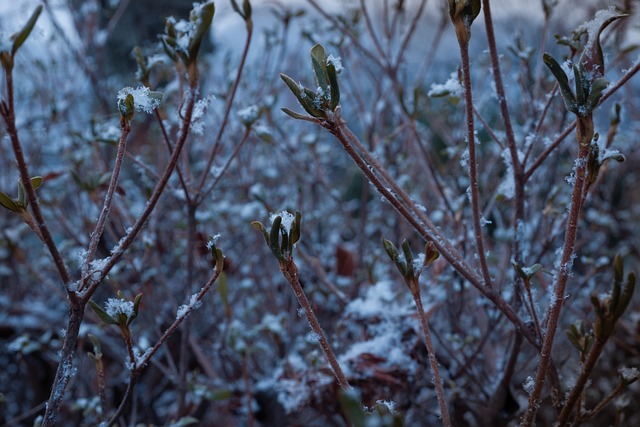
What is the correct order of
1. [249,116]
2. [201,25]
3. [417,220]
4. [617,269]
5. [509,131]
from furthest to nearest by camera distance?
[249,116] → [509,131] → [417,220] → [201,25] → [617,269]

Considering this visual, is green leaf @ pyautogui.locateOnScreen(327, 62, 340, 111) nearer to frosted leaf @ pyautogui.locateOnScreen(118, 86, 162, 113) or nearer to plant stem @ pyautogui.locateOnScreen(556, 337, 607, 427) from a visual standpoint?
frosted leaf @ pyautogui.locateOnScreen(118, 86, 162, 113)

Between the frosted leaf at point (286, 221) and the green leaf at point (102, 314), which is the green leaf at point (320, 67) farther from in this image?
the green leaf at point (102, 314)

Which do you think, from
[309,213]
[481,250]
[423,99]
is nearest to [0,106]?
[481,250]

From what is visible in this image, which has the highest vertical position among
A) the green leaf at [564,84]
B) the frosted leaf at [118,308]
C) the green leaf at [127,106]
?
the green leaf at [127,106]

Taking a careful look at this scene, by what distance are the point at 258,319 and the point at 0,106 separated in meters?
1.66

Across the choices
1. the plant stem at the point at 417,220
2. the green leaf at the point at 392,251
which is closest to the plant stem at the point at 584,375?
the plant stem at the point at 417,220

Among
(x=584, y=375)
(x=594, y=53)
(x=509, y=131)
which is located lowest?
(x=584, y=375)

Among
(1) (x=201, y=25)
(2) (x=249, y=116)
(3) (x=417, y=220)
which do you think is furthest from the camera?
(2) (x=249, y=116)

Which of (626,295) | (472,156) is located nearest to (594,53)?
(472,156)

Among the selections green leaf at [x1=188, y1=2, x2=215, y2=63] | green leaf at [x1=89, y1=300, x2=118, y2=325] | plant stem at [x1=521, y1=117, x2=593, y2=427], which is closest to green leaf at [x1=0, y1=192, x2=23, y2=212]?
green leaf at [x1=89, y1=300, x2=118, y2=325]

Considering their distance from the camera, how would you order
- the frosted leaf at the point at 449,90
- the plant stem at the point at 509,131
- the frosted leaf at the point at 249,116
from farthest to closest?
the frosted leaf at the point at 249,116 < the frosted leaf at the point at 449,90 < the plant stem at the point at 509,131

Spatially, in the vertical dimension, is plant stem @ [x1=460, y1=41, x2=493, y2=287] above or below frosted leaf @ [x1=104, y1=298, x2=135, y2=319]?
above

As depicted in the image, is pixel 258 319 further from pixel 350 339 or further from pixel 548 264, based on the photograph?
pixel 548 264

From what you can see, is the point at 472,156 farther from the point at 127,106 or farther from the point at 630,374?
the point at 127,106
